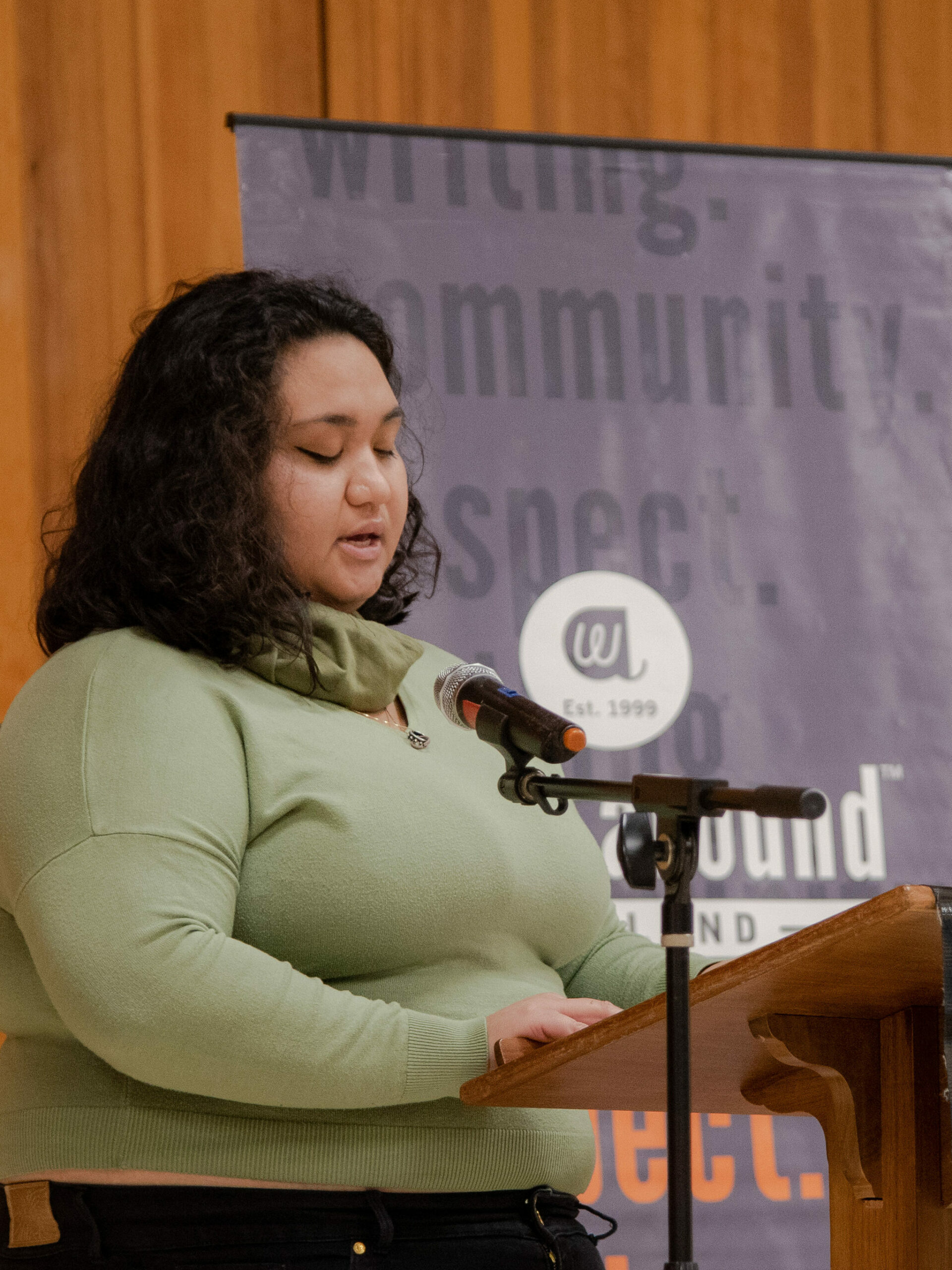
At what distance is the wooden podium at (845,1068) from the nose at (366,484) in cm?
63

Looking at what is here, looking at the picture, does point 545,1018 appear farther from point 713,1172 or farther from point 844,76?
point 844,76

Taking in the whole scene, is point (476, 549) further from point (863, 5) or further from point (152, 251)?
point (863, 5)

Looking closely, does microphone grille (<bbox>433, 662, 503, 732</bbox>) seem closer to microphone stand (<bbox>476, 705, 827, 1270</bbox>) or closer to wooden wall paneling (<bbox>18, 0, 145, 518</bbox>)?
microphone stand (<bbox>476, 705, 827, 1270</bbox>)

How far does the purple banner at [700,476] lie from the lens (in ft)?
8.13

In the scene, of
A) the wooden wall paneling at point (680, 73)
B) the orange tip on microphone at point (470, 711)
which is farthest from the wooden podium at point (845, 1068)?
the wooden wall paneling at point (680, 73)

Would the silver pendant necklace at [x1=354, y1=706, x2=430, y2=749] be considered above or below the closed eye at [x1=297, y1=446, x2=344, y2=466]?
below

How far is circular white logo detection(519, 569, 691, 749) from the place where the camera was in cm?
249

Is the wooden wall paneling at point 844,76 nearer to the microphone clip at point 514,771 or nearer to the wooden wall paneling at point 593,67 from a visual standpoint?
the wooden wall paneling at point 593,67

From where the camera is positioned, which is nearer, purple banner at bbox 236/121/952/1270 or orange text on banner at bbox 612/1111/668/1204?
orange text on banner at bbox 612/1111/668/1204

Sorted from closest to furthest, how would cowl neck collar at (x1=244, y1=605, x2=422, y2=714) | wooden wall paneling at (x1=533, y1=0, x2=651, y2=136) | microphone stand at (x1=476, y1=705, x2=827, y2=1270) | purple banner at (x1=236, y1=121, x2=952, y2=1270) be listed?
microphone stand at (x1=476, y1=705, x2=827, y2=1270), cowl neck collar at (x1=244, y1=605, x2=422, y2=714), purple banner at (x1=236, y1=121, x2=952, y2=1270), wooden wall paneling at (x1=533, y1=0, x2=651, y2=136)

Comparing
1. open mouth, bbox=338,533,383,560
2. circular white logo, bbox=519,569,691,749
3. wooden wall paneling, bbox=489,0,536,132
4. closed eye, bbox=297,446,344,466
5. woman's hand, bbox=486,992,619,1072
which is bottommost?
woman's hand, bbox=486,992,619,1072

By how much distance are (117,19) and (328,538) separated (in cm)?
152

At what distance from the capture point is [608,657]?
8.29 feet

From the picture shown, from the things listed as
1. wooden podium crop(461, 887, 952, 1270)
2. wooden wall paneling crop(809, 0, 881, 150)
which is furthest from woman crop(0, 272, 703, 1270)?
wooden wall paneling crop(809, 0, 881, 150)
